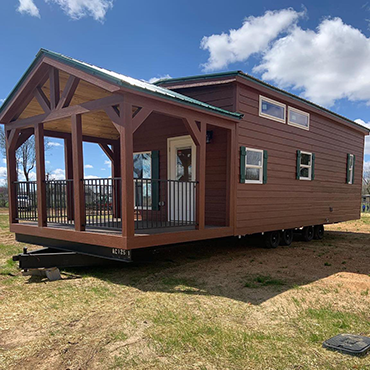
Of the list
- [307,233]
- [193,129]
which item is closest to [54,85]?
[193,129]

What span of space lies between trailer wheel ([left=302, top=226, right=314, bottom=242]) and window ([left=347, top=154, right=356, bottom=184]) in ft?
9.36

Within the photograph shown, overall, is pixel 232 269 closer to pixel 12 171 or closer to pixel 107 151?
pixel 12 171

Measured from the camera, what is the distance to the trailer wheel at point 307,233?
10.0 meters

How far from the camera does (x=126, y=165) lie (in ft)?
15.4

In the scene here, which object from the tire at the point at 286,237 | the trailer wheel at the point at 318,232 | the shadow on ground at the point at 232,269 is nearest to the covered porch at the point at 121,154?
the shadow on ground at the point at 232,269

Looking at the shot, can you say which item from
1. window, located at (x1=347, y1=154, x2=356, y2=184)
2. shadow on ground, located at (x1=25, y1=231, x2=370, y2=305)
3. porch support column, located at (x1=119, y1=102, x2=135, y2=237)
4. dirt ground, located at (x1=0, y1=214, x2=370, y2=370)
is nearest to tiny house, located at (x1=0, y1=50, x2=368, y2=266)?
porch support column, located at (x1=119, y1=102, x2=135, y2=237)

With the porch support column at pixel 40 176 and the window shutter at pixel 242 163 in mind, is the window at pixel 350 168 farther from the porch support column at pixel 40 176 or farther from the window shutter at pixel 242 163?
the porch support column at pixel 40 176

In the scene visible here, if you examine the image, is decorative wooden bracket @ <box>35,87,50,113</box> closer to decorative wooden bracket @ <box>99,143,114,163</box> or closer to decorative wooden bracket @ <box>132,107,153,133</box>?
decorative wooden bracket @ <box>132,107,153,133</box>

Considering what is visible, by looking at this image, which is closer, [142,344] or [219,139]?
[142,344]

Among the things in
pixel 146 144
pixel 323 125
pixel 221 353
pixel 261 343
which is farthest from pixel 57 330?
pixel 323 125

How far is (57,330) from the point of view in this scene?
3316mm

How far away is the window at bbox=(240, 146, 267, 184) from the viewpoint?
6.91m

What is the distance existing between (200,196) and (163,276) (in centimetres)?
161

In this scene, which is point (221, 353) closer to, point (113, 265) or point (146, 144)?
point (113, 265)
